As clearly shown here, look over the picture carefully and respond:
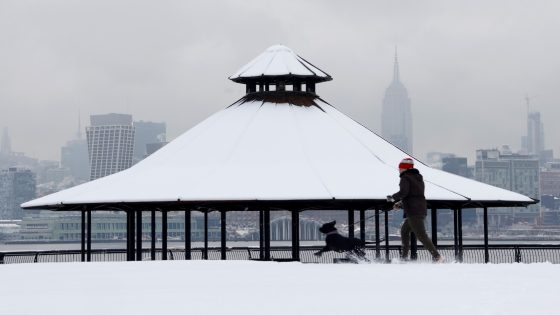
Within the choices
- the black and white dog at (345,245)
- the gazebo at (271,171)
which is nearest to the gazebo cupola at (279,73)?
the gazebo at (271,171)

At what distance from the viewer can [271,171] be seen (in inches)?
1682

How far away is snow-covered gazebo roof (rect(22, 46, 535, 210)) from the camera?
3978 centimetres

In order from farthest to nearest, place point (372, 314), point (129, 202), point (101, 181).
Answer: point (101, 181)
point (129, 202)
point (372, 314)

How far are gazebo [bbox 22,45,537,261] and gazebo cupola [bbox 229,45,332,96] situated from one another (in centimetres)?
4

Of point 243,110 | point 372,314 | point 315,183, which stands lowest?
point 372,314

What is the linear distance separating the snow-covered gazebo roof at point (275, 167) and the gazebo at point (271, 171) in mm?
40

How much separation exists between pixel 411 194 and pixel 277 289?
6673 millimetres

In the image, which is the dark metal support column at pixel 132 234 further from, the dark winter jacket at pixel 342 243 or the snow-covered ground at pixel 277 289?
the snow-covered ground at pixel 277 289

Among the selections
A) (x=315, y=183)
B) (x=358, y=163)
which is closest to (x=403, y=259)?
(x=315, y=183)

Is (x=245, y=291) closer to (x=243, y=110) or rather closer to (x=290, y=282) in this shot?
(x=290, y=282)

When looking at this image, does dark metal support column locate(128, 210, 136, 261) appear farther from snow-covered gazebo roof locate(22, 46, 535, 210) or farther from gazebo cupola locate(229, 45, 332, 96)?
gazebo cupola locate(229, 45, 332, 96)

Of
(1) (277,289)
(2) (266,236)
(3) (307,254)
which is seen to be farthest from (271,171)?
(1) (277,289)

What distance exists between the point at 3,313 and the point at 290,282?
482 cm

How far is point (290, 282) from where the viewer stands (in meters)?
Result: 17.7
